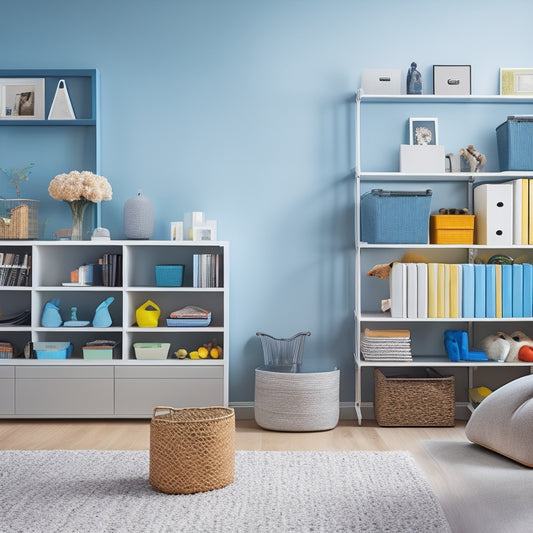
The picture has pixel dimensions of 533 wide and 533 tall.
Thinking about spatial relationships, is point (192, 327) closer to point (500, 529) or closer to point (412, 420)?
point (412, 420)

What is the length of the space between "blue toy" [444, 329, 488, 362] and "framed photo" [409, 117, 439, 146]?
122cm

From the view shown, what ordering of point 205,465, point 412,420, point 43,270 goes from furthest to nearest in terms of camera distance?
1. point 43,270
2. point 412,420
3. point 205,465

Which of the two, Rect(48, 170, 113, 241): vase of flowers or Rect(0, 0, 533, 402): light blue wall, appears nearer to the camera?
Rect(48, 170, 113, 241): vase of flowers

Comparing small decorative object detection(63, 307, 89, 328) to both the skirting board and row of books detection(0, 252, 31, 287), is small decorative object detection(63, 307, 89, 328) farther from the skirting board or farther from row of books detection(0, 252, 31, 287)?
the skirting board

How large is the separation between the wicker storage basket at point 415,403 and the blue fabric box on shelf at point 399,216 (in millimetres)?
836

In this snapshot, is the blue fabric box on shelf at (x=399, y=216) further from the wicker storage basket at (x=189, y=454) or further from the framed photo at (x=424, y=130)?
the wicker storage basket at (x=189, y=454)

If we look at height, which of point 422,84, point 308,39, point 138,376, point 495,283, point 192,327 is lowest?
point 138,376

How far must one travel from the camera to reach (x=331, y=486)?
283 centimetres

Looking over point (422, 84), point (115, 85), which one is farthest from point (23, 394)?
point (422, 84)

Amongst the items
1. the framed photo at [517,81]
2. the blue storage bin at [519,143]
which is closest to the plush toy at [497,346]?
the blue storage bin at [519,143]

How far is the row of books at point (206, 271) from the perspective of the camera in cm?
405

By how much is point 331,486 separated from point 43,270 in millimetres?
2365

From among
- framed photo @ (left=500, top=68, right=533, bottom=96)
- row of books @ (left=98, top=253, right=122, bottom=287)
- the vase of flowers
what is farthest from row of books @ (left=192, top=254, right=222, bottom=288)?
framed photo @ (left=500, top=68, right=533, bottom=96)

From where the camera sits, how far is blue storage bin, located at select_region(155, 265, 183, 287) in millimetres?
4074
